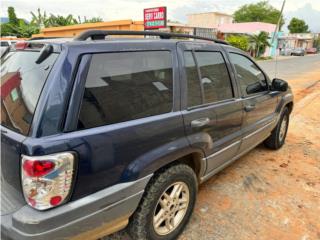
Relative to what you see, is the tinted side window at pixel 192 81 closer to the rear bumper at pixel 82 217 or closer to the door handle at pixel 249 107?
the rear bumper at pixel 82 217

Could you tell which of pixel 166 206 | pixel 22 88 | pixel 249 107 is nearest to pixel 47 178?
pixel 22 88

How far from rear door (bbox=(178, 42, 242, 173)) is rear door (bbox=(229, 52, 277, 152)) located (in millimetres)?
208

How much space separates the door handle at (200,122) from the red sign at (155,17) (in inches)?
653

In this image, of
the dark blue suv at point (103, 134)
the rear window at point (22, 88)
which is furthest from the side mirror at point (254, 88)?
the rear window at point (22, 88)

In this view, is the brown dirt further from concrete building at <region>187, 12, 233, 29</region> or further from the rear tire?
concrete building at <region>187, 12, 233, 29</region>

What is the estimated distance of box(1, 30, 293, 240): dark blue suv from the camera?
1663 millimetres

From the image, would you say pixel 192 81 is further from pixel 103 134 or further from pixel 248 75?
pixel 248 75

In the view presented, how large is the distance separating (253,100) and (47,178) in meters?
2.67

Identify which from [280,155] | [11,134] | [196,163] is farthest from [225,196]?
[11,134]

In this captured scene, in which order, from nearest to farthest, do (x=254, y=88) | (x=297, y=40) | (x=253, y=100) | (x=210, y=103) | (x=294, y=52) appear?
(x=210, y=103) < (x=253, y=100) < (x=254, y=88) < (x=294, y=52) < (x=297, y=40)

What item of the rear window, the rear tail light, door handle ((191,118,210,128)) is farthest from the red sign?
the rear tail light

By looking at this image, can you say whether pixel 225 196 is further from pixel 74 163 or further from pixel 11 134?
pixel 11 134

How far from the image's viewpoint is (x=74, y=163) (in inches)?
66.4

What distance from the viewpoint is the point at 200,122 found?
2553mm
